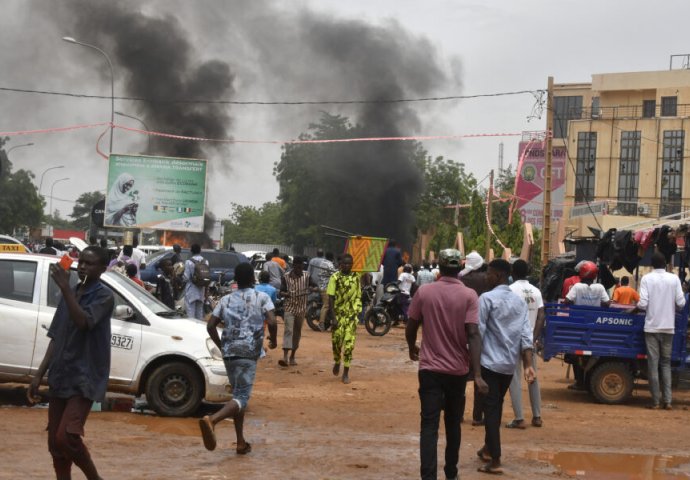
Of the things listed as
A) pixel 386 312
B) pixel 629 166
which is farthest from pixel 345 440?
pixel 629 166

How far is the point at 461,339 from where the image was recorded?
22.3ft

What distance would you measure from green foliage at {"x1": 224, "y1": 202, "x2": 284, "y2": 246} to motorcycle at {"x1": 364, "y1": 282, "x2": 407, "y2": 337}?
83.6 metres

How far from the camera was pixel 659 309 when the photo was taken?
11.8 m

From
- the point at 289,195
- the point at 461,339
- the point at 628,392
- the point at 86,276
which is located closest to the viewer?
the point at 86,276

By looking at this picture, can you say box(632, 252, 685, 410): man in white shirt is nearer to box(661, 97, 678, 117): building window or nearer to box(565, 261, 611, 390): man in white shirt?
box(565, 261, 611, 390): man in white shirt

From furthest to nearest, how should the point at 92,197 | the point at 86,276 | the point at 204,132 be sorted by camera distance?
the point at 92,197 < the point at 204,132 < the point at 86,276

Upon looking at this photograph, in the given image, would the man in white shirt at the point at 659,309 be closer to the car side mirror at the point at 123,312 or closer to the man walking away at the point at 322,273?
the car side mirror at the point at 123,312

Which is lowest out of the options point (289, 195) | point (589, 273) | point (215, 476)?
point (215, 476)

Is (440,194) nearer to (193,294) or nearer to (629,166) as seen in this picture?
(629,166)

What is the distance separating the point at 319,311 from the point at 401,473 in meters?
15.1

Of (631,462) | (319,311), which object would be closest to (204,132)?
(319,311)

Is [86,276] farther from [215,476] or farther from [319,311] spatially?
[319,311]

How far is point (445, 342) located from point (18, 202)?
64.0 metres

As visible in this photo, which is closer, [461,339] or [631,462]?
[461,339]
